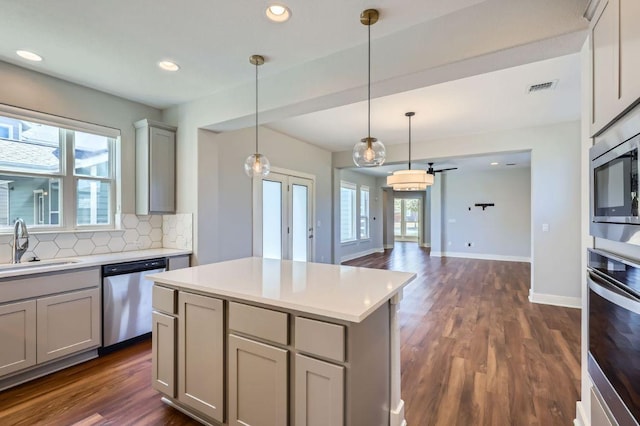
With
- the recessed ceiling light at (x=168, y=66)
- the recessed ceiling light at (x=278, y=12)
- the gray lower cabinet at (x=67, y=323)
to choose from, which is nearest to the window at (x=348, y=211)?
the recessed ceiling light at (x=168, y=66)

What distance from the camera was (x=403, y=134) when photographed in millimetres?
4992

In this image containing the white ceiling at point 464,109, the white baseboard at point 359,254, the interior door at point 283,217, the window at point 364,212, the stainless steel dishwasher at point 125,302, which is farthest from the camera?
the window at point 364,212

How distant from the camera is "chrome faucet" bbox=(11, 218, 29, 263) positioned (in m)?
2.58

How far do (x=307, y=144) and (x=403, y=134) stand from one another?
1.78 meters

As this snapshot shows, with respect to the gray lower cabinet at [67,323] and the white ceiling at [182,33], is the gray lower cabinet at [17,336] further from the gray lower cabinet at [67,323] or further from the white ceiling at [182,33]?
the white ceiling at [182,33]

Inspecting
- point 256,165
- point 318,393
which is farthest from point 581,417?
point 256,165

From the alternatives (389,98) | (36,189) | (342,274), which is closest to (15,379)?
(36,189)

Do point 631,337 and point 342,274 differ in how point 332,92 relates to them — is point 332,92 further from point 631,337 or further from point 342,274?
point 631,337

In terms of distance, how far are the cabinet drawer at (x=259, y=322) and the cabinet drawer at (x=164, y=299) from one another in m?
0.53

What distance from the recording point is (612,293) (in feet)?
3.87

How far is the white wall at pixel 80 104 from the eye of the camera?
2684 millimetres

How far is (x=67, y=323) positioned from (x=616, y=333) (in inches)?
143

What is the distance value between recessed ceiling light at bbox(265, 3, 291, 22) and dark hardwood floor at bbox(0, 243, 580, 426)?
2.73 m

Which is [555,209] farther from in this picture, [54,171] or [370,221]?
[54,171]
